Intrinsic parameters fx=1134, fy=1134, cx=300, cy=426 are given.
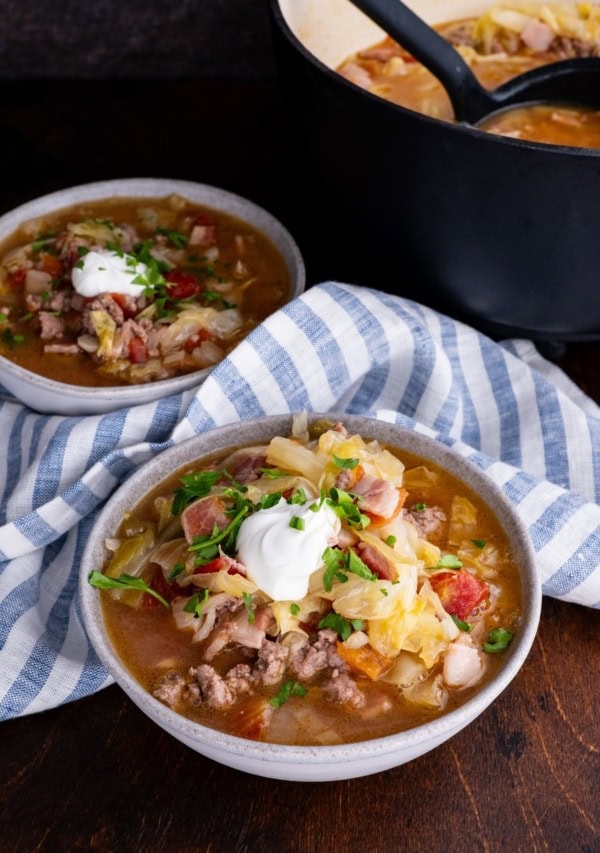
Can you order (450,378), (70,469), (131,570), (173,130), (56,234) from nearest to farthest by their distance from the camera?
(131,570) < (70,469) < (450,378) < (56,234) < (173,130)

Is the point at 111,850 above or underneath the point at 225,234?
underneath

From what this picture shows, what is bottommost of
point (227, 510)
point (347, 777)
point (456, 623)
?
point (347, 777)

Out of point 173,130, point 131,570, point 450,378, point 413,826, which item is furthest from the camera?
point 173,130

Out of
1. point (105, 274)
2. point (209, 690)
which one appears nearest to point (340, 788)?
point (209, 690)

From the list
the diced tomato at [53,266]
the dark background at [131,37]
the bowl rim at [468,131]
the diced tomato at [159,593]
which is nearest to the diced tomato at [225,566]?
the diced tomato at [159,593]

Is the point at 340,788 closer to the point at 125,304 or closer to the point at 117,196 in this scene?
the point at 125,304

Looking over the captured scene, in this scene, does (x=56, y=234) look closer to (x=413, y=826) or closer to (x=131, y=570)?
(x=131, y=570)

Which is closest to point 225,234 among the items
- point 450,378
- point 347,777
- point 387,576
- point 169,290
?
point 169,290

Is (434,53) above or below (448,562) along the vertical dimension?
above
